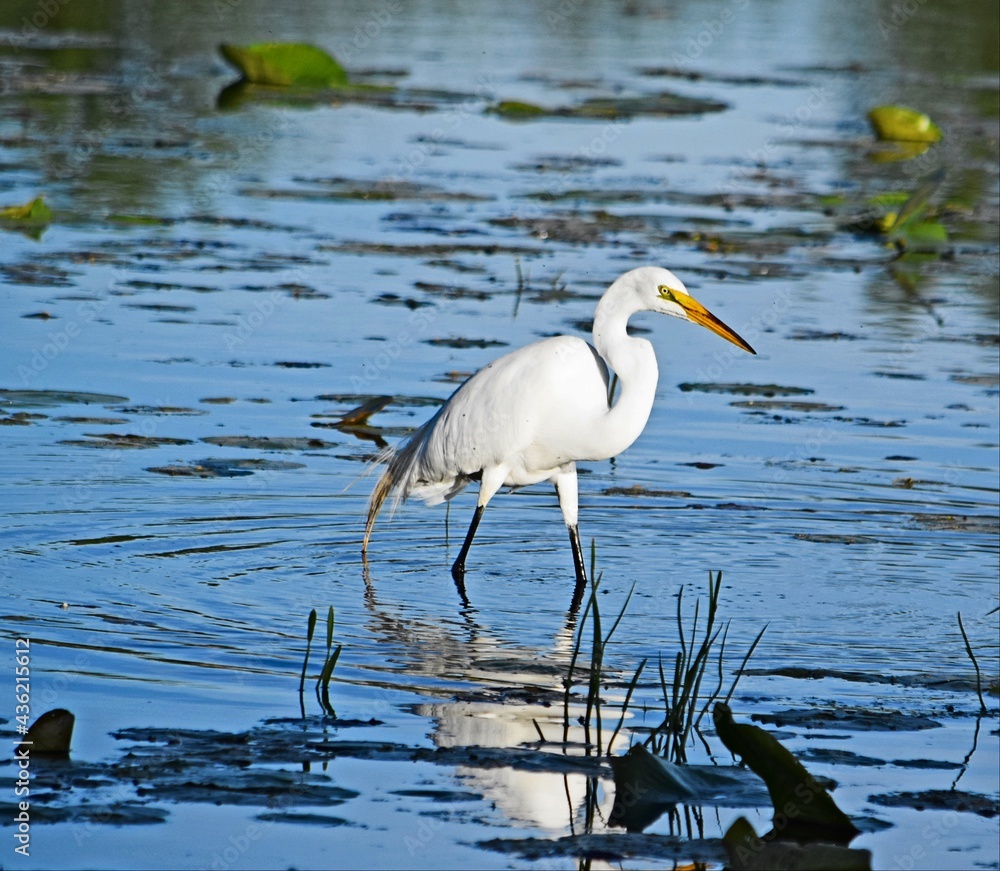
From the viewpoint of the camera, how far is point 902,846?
4.31 meters

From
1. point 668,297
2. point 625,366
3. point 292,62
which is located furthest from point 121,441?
point 292,62

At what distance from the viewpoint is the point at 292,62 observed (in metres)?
18.7

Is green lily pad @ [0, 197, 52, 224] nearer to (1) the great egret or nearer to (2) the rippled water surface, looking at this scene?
(2) the rippled water surface

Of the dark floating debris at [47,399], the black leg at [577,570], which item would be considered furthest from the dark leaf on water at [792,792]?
the dark floating debris at [47,399]

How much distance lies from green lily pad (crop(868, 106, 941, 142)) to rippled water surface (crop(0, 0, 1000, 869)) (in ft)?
1.54

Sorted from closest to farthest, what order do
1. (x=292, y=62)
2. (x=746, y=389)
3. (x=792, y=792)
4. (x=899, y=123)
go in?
(x=792, y=792), (x=746, y=389), (x=899, y=123), (x=292, y=62)

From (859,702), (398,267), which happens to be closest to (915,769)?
(859,702)

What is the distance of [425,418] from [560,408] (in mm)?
2206

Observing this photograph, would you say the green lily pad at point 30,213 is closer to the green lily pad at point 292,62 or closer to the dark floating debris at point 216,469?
the dark floating debris at point 216,469

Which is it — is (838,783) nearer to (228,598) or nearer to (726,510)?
(228,598)

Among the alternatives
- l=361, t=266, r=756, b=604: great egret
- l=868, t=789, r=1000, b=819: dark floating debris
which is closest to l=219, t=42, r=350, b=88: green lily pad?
l=361, t=266, r=756, b=604: great egret

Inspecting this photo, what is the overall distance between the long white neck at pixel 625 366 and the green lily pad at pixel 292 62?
11.9 metres

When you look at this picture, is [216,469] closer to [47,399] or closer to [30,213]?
[47,399]

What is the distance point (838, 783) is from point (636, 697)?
36.8 inches
